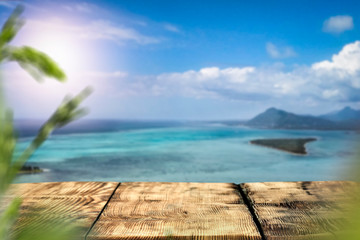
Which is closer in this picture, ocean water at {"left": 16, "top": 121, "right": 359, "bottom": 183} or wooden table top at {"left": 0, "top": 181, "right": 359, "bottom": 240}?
wooden table top at {"left": 0, "top": 181, "right": 359, "bottom": 240}

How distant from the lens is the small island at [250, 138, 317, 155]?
14.2 m

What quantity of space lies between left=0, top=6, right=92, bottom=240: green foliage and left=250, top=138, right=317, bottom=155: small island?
47.9 feet

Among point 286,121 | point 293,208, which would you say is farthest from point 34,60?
point 286,121

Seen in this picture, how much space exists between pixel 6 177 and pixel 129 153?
49.9 ft

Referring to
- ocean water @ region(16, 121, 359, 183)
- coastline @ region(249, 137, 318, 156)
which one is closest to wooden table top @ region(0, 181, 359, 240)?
ocean water @ region(16, 121, 359, 183)

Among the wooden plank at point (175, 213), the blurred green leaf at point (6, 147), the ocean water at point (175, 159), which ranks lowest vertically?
the ocean water at point (175, 159)

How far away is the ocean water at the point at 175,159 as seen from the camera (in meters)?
11.9

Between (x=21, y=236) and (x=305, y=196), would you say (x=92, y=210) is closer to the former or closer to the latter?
(x=305, y=196)

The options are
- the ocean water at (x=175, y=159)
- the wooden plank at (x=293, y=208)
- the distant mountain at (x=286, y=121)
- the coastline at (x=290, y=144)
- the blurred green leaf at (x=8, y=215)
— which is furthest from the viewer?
the distant mountain at (x=286, y=121)

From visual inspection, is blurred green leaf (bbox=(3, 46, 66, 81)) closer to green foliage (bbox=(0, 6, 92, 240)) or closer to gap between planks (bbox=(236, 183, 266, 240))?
green foliage (bbox=(0, 6, 92, 240))

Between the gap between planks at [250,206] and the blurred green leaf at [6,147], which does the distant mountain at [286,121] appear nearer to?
the gap between planks at [250,206]

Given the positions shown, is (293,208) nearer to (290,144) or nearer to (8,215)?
(8,215)

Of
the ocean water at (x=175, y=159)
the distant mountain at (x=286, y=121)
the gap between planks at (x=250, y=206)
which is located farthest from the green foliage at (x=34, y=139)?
the distant mountain at (x=286, y=121)

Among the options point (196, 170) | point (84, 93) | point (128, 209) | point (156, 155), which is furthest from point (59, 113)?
point (156, 155)
